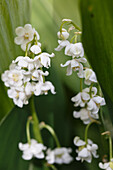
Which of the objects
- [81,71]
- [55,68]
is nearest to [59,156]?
[55,68]

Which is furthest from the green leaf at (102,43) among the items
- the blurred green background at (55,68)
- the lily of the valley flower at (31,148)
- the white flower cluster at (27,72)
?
the lily of the valley flower at (31,148)

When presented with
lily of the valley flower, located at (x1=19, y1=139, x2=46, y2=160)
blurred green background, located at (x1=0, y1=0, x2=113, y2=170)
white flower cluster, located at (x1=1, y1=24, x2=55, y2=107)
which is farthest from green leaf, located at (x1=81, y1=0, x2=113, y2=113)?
lily of the valley flower, located at (x1=19, y1=139, x2=46, y2=160)

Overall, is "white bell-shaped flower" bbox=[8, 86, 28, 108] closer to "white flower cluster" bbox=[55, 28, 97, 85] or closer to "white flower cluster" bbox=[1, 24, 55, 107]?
"white flower cluster" bbox=[1, 24, 55, 107]

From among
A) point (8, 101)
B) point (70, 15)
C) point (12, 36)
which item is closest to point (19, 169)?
point (8, 101)

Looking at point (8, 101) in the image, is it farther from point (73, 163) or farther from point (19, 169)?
point (73, 163)

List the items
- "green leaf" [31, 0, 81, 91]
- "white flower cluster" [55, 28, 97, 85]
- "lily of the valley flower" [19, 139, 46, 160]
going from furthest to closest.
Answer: "green leaf" [31, 0, 81, 91] → "lily of the valley flower" [19, 139, 46, 160] → "white flower cluster" [55, 28, 97, 85]

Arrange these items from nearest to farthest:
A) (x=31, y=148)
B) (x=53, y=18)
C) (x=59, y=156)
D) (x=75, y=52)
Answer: (x=75, y=52)
(x=31, y=148)
(x=59, y=156)
(x=53, y=18)

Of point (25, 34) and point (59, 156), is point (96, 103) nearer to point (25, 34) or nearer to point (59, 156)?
point (25, 34)
